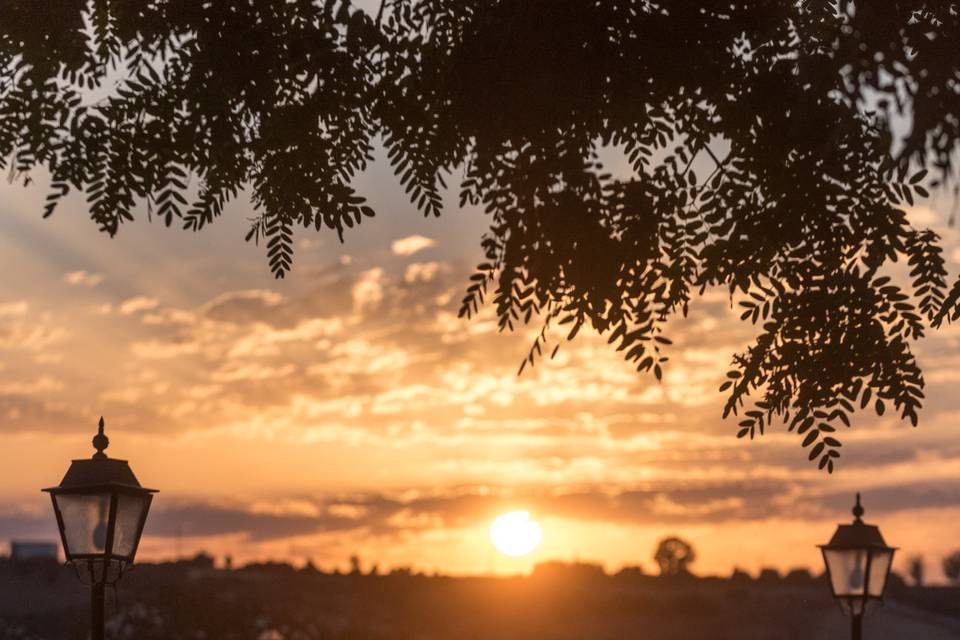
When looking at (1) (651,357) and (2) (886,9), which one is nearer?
(2) (886,9)

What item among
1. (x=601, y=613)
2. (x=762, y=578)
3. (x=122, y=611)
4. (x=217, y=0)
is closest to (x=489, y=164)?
(x=217, y=0)

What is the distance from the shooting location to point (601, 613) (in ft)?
188

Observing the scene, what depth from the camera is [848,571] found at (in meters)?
16.9

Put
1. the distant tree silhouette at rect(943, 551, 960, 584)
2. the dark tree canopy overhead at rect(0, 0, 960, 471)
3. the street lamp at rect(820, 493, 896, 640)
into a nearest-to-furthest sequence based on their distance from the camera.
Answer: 1. the dark tree canopy overhead at rect(0, 0, 960, 471)
2. the street lamp at rect(820, 493, 896, 640)
3. the distant tree silhouette at rect(943, 551, 960, 584)

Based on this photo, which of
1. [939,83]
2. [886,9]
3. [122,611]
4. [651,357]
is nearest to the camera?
[939,83]

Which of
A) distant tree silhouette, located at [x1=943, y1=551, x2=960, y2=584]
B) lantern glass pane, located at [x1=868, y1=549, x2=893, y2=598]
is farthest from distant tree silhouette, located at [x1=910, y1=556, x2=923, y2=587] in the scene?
lantern glass pane, located at [x1=868, y1=549, x2=893, y2=598]

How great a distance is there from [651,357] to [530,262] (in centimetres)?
105

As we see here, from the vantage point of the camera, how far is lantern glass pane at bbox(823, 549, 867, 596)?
16.8 meters

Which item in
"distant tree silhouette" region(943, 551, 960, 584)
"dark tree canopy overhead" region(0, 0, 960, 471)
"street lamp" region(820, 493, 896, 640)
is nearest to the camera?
"dark tree canopy overhead" region(0, 0, 960, 471)

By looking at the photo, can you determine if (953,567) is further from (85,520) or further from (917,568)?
(85,520)

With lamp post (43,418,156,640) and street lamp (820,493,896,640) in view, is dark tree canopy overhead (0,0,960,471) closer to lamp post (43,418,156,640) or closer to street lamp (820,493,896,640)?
lamp post (43,418,156,640)

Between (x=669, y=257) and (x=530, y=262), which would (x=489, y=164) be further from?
(x=669, y=257)

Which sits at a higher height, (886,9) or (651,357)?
(886,9)

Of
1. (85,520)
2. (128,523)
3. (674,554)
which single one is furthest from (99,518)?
(674,554)
